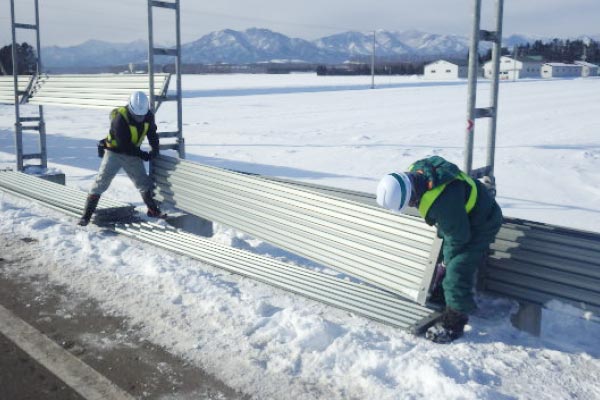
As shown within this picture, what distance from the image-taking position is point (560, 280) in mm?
4461

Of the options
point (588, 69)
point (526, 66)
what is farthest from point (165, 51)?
point (588, 69)

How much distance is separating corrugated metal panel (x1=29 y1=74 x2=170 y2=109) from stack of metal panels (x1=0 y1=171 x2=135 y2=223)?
1.39 m

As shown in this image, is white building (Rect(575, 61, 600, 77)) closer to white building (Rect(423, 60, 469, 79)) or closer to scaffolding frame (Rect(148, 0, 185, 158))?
white building (Rect(423, 60, 469, 79))

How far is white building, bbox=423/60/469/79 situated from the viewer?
91938 mm

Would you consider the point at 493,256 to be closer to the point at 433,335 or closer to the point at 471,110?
the point at 433,335

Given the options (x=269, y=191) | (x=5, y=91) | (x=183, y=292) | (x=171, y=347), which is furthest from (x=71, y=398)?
(x=5, y=91)

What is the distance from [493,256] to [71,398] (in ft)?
10.8


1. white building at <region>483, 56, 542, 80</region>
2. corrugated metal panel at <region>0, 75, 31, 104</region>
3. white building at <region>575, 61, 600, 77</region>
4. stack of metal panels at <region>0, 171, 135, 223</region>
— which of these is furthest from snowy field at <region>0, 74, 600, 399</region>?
white building at <region>575, 61, 600, 77</region>

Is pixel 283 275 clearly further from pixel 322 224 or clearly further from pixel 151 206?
pixel 151 206

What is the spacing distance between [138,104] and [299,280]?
3419mm

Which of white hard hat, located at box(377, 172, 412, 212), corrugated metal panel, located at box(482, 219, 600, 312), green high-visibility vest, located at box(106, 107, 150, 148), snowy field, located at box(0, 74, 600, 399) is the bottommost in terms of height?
snowy field, located at box(0, 74, 600, 399)

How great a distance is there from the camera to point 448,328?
4.39 metres

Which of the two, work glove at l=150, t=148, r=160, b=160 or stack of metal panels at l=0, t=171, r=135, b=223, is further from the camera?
work glove at l=150, t=148, r=160, b=160

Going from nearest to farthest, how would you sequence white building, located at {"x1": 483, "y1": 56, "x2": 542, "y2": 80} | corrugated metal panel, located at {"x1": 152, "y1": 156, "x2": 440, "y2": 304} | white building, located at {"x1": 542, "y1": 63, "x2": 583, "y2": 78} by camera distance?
corrugated metal panel, located at {"x1": 152, "y1": 156, "x2": 440, "y2": 304}
white building, located at {"x1": 483, "y1": 56, "x2": 542, "y2": 80}
white building, located at {"x1": 542, "y1": 63, "x2": 583, "y2": 78}
